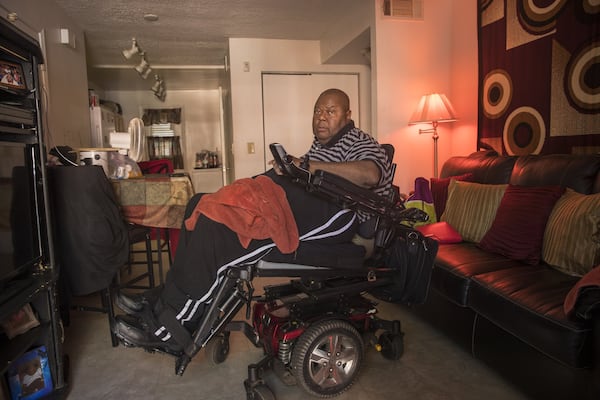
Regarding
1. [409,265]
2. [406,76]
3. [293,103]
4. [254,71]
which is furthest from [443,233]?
[254,71]

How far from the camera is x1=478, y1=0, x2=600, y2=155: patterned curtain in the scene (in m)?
2.26

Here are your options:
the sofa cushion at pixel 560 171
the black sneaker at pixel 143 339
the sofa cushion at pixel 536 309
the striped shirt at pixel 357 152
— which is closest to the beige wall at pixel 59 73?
the black sneaker at pixel 143 339

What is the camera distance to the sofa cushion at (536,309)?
52.3 inches

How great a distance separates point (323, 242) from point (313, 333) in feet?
1.22

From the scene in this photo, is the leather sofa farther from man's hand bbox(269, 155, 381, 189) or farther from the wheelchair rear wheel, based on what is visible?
man's hand bbox(269, 155, 381, 189)

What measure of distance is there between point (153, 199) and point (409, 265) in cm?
163

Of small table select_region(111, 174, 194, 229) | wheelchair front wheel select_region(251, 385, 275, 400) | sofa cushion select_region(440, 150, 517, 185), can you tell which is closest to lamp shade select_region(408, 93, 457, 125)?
sofa cushion select_region(440, 150, 517, 185)

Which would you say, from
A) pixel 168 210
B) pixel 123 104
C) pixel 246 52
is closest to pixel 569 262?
pixel 168 210

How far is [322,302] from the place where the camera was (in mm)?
1739

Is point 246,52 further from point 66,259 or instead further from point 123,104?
point 123,104

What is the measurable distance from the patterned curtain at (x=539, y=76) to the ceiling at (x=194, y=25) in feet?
4.01

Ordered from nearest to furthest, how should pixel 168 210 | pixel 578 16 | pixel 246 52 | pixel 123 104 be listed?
pixel 578 16 < pixel 168 210 < pixel 246 52 < pixel 123 104

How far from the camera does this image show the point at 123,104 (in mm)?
7805

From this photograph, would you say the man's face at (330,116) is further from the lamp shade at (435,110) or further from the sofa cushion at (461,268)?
the lamp shade at (435,110)
